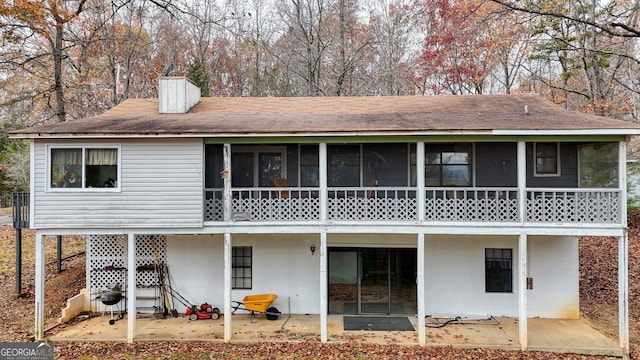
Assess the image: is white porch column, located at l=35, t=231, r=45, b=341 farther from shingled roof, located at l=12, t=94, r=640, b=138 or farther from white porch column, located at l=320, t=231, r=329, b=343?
white porch column, located at l=320, t=231, r=329, b=343

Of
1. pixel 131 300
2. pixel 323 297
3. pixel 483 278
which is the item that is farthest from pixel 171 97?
pixel 483 278

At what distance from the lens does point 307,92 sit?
27.7 meters

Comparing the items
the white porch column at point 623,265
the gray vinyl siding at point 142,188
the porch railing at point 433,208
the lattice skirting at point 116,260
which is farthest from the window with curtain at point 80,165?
the white porch column at point 623,265

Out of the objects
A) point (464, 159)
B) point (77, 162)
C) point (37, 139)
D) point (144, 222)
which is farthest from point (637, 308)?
point (37, 139)

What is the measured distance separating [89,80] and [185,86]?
53.6 feet

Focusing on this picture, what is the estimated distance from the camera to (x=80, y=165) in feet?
35.1

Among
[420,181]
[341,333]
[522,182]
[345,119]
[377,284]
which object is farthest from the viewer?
[377,284]

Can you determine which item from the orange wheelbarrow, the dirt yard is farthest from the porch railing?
the dirt yard

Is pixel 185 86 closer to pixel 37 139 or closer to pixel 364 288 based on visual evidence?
pixel 37 139

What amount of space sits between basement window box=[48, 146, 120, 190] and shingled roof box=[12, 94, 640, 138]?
58cm

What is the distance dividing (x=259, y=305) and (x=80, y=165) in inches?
253

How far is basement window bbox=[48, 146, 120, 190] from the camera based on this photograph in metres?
10.7

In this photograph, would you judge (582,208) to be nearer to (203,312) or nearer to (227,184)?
(227,184)

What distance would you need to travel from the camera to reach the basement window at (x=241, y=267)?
12.9 meters
